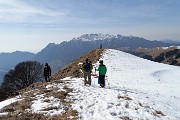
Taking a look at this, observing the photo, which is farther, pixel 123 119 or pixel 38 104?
pixel 38 104

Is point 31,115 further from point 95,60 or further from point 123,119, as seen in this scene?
point 95,60

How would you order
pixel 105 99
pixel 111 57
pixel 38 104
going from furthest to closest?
pixel 111 57 < pixel 105 99 < pixel 38 104

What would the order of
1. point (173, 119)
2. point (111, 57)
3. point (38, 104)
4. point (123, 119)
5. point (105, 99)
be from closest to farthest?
point (123, 119) → point (173, 119) → point (38, 104) → point (105, 99) → point (111, 57)

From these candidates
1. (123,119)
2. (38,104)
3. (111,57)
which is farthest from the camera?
(111,57)

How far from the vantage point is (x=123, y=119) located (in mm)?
18234

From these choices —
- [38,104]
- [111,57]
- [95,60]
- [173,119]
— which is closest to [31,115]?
[38,104]

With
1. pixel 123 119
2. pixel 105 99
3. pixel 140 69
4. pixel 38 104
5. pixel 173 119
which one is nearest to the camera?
pixel 123 119

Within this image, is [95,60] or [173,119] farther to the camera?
[95,60]

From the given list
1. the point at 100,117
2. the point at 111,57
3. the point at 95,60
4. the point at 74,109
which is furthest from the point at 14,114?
the point at 111,57

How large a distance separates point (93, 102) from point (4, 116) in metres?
6.68

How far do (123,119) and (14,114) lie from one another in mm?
7290

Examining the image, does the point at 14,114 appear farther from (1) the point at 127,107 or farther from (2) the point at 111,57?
(2) the point at 111,57

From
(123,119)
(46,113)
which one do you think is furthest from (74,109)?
(123,119)

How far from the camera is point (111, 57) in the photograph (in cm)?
6184
